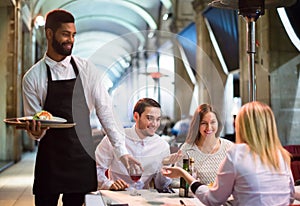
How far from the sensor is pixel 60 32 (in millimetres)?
2273

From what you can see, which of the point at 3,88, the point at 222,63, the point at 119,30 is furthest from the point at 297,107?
the point at 119,30

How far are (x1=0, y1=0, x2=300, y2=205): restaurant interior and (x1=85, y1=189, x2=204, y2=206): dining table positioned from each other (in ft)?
1.38

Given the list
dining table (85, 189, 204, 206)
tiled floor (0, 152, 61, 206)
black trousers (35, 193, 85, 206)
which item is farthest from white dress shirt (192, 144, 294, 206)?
tiled floor (0, 152, 61, 206)

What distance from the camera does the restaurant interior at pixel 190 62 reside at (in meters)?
2.65

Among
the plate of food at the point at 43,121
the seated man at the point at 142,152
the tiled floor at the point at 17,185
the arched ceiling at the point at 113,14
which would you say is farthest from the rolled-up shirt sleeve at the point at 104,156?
the arched ceiling at the point at 113,14

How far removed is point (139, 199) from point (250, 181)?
0.78m

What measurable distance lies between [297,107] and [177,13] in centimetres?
837

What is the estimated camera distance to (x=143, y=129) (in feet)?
8.82

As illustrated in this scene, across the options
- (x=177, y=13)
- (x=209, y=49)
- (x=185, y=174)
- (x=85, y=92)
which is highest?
(x=177, y=13)

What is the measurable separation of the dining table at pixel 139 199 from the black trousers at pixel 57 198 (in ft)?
0.32

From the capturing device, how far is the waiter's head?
228 cm

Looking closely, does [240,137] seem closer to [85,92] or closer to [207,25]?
[85,92]

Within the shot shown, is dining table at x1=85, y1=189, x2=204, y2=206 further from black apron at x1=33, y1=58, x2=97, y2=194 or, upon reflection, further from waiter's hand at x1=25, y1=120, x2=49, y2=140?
waiter's hand at x1=25, y1=120, x2=49, y2=140

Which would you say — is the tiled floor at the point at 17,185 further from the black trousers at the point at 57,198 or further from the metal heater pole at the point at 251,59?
the metal heater pole at the point at 251,59
